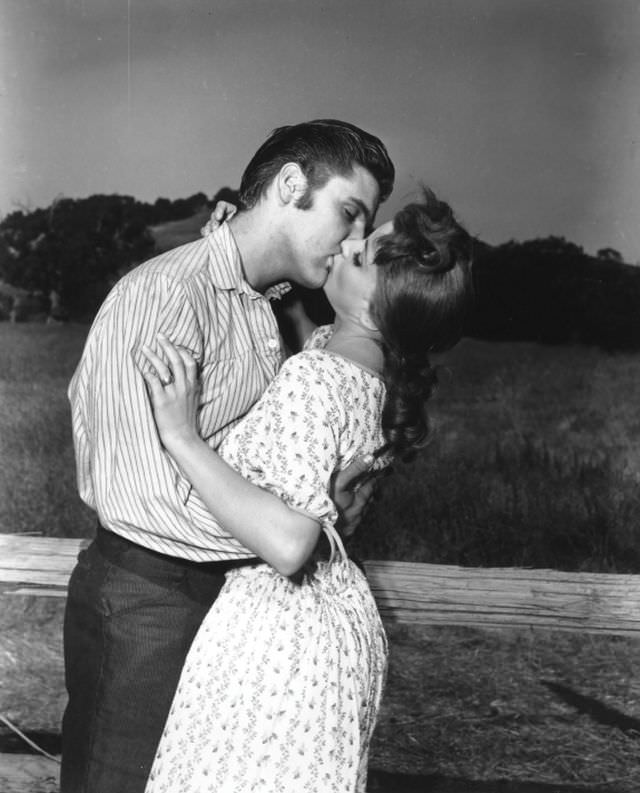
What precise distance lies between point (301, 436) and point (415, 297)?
391 millimetres

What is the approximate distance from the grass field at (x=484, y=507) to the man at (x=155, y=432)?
3028 millimetres

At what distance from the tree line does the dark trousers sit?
Result: 4736mm

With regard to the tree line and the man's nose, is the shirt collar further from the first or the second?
→ the tree line

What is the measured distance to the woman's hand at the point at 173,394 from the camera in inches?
80.3

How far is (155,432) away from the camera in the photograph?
6.96 feet

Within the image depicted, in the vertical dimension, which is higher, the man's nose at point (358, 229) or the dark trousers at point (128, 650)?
the man's nose at point (358, 229)

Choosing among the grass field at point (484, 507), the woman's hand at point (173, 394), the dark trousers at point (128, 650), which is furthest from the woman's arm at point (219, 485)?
the grass field at point (484, 507)

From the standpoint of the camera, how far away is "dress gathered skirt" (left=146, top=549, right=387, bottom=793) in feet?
6.83

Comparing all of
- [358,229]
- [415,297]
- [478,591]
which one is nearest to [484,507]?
[478,591]

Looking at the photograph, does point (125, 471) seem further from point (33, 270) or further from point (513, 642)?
point (33, 270)

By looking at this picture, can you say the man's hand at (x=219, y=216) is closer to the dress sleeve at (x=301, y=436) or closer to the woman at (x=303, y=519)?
the woman at (x=303, y=519)

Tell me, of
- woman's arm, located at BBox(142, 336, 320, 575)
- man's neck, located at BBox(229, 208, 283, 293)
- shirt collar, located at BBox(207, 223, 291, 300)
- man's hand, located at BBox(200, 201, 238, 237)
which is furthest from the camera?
man's hand, located at BBox(200, 201, 238, 237)

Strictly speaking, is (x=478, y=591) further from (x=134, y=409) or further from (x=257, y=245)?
(x=134, y=409)

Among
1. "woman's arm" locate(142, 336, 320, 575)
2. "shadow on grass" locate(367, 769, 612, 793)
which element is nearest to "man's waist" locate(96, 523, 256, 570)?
"woman's arm" locate(142, 336, 320, 575)
